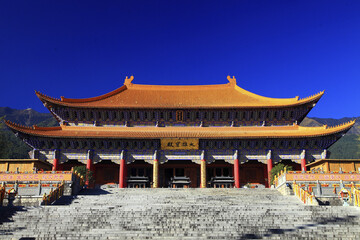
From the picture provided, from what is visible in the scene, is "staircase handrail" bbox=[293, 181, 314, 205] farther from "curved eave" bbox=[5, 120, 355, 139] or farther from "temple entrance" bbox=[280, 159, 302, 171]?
"temple entrance" bbox=[280, 159, 302, 171]

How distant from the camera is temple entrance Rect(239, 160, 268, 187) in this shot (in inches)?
1257

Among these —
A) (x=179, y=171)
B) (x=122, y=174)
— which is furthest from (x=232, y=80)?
(x=122, y=174)

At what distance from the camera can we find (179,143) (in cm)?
3028

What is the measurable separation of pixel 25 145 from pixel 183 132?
59290mm

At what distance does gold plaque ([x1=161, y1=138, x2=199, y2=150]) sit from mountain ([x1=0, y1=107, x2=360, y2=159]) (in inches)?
791

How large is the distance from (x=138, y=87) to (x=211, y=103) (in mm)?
9106

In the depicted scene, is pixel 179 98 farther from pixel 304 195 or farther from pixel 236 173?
pixel 304 195

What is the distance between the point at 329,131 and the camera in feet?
94.9

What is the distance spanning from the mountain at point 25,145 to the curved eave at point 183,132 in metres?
12.5

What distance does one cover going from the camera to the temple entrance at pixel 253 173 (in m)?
31.9

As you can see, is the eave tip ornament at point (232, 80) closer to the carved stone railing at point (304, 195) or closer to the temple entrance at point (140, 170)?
the temple entrance at point (140, 170)

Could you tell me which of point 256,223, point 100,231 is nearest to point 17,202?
point 100,231

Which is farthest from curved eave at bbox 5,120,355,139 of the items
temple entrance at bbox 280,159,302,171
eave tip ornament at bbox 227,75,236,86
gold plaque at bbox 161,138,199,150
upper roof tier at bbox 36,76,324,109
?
eave tip ornament at bbox 227,75,236,86

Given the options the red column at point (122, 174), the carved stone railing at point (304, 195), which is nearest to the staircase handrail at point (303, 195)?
the carved stone railing at point (304, 195)
